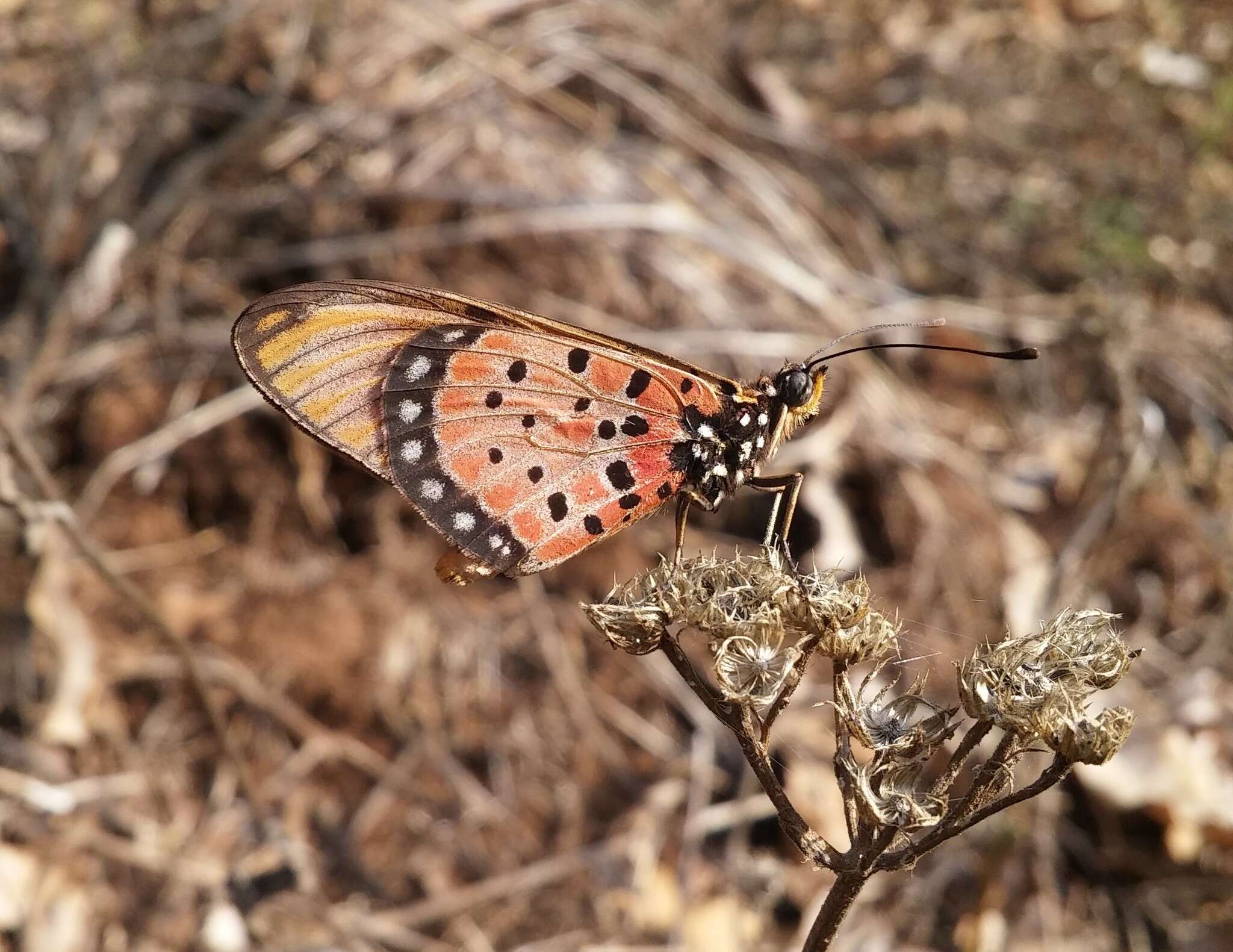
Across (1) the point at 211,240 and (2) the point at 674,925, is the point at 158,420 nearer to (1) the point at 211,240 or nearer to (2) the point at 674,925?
(1) the point at 211,240

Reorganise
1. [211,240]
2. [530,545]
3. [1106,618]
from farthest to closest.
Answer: [211,240], [530,545], [1106,618]

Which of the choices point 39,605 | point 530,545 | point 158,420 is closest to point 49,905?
point 39,605

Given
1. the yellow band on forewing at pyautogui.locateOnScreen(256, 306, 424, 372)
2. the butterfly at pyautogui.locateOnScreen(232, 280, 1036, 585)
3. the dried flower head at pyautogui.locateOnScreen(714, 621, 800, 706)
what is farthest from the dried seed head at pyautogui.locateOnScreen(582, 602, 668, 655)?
the yellow band on forewing at pyautogui.locateOnScreen(256, 306, 424, 372)

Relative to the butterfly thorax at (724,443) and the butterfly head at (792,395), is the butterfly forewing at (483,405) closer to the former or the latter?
the butterfly thorax at (724,443)

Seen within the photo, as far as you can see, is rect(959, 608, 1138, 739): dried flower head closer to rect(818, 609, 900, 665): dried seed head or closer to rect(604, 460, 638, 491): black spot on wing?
rect(818, 609, 900, 665): dried seed head

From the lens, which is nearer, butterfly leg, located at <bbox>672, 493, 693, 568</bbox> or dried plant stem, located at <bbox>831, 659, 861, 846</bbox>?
dried plant stem, located at <bbox>831, 659, 861, 846</bbox>

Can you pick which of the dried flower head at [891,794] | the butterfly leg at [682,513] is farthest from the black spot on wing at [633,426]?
the dried flower head at [891,794]
